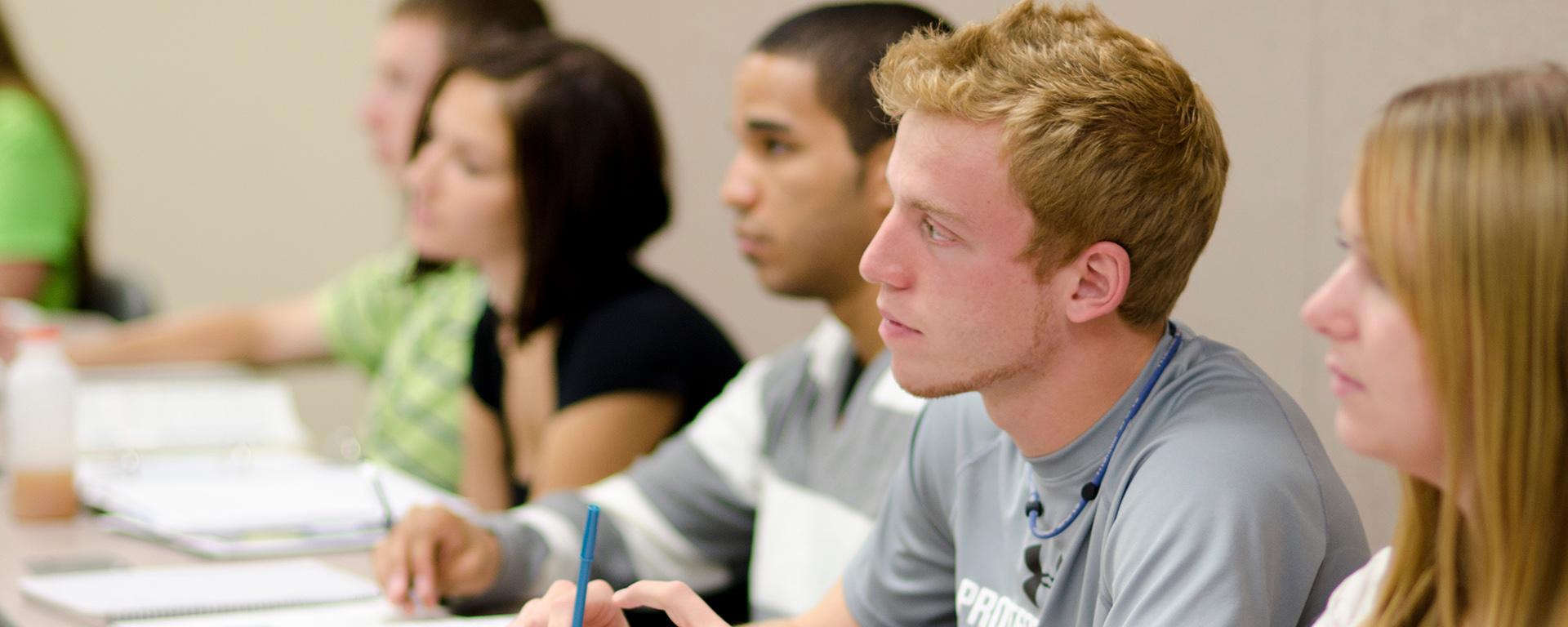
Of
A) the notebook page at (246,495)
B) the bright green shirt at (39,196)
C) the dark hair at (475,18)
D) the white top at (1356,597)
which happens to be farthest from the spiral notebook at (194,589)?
the bright green shirt at (39,196)

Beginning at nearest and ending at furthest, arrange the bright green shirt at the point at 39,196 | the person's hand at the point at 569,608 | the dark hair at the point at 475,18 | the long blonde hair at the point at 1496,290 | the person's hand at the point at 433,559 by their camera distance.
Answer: the long blonde hair at the point at 1496,290 → the person's hand at the point at 569,608 → the person's hand at the point at 433,559 → the dark hair at the point at 475,18 → the bright green shirt at the point at 39,196

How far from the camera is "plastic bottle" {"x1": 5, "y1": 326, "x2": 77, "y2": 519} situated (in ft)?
5.70

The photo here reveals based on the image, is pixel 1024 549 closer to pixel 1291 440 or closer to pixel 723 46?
pixel 1291 440

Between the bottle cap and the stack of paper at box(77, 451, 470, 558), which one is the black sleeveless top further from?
the bottle cap

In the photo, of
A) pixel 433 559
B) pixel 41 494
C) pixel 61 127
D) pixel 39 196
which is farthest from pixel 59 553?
pixel 61 127

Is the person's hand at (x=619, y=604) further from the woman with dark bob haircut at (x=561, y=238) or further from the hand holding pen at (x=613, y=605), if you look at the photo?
the woman with dark bob haircut at (x=561, y=238)

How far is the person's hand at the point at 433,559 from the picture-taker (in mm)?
1323

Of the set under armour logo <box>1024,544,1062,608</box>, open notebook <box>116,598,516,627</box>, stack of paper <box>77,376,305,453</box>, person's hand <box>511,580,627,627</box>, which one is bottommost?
stack of paper <box>77,376,305,453</box>

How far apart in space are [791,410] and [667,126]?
120cm

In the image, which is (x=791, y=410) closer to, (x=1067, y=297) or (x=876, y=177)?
(x=876, y=177)

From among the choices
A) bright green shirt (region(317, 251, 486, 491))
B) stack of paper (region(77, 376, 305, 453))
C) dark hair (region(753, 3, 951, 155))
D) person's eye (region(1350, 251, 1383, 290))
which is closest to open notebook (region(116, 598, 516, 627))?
dark hair (region(753, 3, 951, 155))

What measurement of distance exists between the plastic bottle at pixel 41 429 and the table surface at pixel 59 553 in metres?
0.03

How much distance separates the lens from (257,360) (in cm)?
276

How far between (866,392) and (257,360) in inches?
66.2
